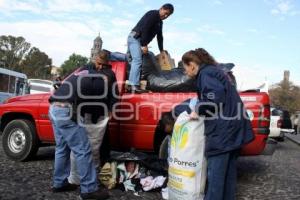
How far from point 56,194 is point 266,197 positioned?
9.50ft

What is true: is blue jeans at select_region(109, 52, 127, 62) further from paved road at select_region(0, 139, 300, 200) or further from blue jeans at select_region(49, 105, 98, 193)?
blue jeans at select_region(49, 105, 98, 193)

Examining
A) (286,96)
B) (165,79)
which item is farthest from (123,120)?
(286,96)

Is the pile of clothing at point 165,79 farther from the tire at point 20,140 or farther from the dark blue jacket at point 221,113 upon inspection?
the dark blue jacket at point 221,113

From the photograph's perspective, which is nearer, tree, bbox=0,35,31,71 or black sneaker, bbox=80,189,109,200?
black sneaker, bbox=80,189,109,200

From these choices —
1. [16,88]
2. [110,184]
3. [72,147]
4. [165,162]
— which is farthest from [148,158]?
[16,88]

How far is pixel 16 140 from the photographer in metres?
8.43

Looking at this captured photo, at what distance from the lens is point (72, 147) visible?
5566 mm

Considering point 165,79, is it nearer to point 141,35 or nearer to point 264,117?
point 141,35

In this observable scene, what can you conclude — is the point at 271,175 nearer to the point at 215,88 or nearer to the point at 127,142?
the point at 127,142

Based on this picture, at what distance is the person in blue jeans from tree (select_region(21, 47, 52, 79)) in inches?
2309

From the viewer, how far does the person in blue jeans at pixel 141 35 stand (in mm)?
7461

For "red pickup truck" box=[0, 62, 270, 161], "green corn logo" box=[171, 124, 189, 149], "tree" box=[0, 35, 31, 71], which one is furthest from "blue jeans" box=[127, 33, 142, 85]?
"tree" box=[0, 35, 31, 71]

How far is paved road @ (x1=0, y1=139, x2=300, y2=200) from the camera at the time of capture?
5.84 m

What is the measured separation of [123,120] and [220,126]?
3.40 metres
